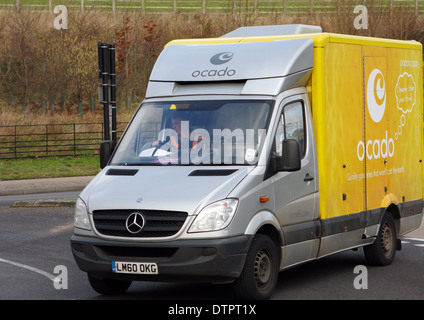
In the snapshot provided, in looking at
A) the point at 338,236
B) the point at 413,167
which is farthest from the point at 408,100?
the point at 338,236

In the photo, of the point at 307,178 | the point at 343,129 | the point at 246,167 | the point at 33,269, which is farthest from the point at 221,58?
the point at 33,269

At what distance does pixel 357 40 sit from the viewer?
36.9 ft

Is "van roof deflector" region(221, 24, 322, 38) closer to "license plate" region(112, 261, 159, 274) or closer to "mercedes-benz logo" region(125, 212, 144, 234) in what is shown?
"mercedes-benz logo" region(125, 212, 144, 234)

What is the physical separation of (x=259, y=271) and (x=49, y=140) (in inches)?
1022

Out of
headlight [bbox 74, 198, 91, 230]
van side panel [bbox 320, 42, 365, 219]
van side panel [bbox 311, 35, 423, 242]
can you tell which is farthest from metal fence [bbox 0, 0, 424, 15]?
headlight [bbox 74, 198, 91, 230]

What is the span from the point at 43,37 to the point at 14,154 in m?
13.0

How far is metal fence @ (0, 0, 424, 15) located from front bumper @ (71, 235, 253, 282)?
132 feet

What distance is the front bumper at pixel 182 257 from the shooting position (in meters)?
8.65

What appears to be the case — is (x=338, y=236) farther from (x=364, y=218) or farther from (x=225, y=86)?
(x=225, y=86)

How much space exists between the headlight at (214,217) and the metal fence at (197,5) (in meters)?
40.1

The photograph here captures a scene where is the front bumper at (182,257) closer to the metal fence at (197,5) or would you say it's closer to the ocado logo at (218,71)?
the ocado logo at (218,71)

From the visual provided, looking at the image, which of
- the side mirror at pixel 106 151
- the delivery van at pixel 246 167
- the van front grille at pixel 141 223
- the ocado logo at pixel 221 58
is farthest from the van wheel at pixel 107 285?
the ocado logo at pixel 221 58

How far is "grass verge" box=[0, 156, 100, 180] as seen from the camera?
30484 mm

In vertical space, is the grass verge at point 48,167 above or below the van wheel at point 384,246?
below
